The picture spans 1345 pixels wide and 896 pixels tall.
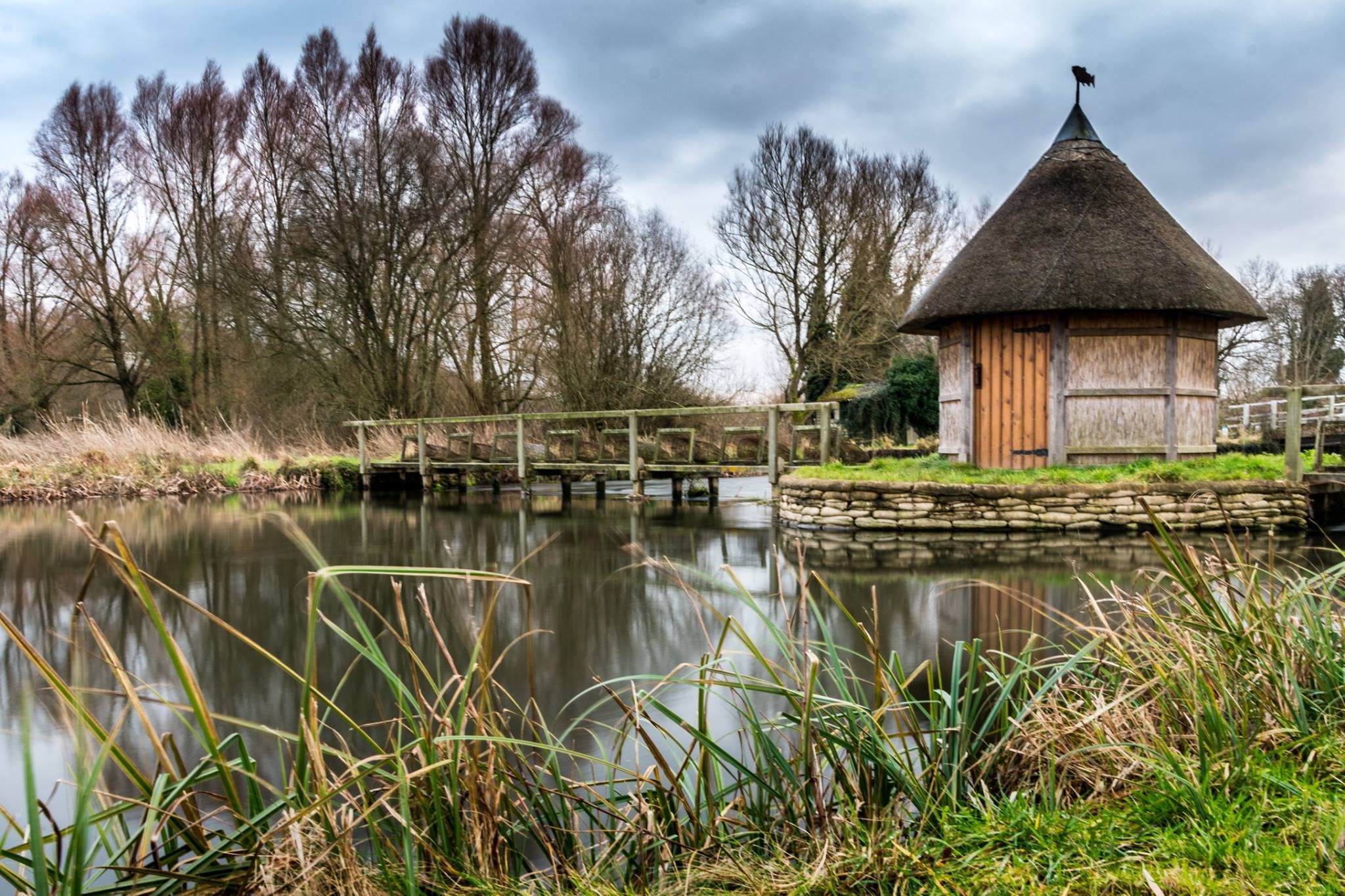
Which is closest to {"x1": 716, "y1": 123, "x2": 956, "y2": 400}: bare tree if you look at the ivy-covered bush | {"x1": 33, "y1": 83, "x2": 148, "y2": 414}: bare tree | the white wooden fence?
the ivy-covered bush

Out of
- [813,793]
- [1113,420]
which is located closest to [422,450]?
[1113,420]

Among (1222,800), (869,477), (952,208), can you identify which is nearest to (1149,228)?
(869,477)

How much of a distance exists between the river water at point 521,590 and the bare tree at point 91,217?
39.5 ft

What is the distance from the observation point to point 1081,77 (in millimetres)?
12859

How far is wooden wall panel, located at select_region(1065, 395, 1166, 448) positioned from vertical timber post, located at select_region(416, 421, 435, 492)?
37.3 ft

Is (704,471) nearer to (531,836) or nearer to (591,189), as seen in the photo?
(591,189)

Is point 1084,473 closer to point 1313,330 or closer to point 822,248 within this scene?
point 822,248

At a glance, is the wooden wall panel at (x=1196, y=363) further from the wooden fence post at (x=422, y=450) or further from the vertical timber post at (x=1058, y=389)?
the wooden fence post at (x=422, y=450)

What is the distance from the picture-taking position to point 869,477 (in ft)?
34.2

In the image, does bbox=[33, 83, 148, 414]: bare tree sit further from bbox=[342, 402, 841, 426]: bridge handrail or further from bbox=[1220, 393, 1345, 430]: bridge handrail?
bbox=[1220, 393, 1345, 430]: bridge handrail

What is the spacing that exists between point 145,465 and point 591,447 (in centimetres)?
847

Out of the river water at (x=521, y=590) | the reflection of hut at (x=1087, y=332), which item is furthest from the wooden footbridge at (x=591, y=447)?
the reflection of hut at (x=1087, y=332)

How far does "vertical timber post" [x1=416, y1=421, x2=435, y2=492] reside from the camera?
17.2m

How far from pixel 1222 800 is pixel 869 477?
8486 millimetres
